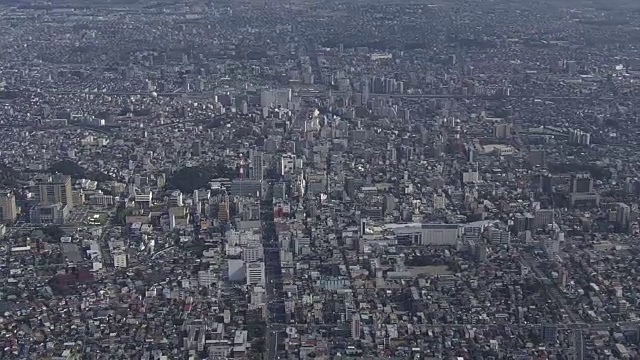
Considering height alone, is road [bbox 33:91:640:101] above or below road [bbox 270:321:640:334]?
above

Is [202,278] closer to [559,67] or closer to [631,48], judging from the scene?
[559,67]

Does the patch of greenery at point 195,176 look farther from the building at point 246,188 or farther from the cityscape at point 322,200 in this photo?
the building at point 246,188

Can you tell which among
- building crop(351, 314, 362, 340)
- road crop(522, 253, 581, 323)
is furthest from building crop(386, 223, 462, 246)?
building crop(351, 314, 362, 340)

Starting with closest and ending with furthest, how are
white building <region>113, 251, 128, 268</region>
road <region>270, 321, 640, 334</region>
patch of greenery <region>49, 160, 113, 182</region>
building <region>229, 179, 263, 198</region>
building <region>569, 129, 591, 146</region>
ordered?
road <region>270, 321, 640, 334</region> → white building <region>113, 251, 128, 268</region> → building <region>229, 179, 263, 198</region> → patch of greenery <region>49, 160, 113, 182</region> → building <region>569, 129, 591, 146</region>

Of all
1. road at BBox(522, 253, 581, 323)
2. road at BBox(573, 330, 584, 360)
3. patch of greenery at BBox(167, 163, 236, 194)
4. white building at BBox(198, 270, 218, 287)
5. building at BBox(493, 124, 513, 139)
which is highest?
building at BBox(493, 124, 513, 139)

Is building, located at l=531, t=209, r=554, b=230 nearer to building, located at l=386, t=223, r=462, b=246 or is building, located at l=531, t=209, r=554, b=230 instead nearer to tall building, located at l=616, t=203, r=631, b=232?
tall building, located at l=616, t=203, r=631, b=232

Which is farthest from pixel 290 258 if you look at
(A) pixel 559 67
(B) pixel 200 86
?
(A) pixel 559 67
